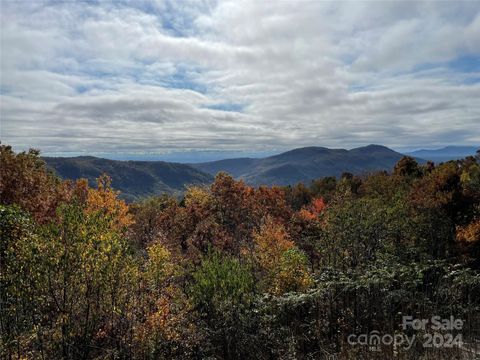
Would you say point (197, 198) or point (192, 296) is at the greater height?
point (197, 198)

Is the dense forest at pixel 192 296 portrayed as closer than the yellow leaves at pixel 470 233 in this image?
Yes

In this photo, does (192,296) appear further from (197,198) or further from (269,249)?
(197,198)

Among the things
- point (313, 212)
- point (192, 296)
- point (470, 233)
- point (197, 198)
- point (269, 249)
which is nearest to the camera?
point (192, 296)

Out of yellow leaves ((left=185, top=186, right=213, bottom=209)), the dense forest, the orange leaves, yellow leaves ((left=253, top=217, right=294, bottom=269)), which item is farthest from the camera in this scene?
the orange leaves

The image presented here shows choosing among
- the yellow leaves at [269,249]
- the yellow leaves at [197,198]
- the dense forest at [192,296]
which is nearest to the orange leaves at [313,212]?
the yellow leaves at [197,198]

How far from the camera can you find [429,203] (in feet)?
108

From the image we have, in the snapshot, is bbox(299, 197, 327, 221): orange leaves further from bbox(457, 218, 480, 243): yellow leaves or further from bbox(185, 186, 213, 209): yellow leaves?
bbox(457, 218, 480, 243): yellow leaves

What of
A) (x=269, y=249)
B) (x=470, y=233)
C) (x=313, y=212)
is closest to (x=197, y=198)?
(x=269, y=249)

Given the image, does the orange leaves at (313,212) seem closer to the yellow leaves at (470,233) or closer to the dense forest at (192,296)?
the yellow leaves at (470,233)

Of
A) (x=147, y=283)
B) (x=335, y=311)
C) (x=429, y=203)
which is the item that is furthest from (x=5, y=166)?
(x=429, y=203)

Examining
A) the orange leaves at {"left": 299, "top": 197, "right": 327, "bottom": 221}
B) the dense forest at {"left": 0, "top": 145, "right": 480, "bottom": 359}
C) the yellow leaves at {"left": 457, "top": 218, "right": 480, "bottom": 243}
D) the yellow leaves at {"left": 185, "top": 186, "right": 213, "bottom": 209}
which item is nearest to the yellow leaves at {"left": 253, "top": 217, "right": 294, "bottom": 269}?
the dense forest at {"left": 0, "top": 145, "right": 480, "bottom": 359}

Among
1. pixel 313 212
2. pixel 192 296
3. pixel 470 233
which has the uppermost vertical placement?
pixel 470 233

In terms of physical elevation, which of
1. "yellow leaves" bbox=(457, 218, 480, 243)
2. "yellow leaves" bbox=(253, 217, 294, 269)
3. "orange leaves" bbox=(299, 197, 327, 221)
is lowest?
"orange leaves" bbox=(299, 197, 327, 221)

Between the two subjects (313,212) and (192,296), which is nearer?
(192,296)
